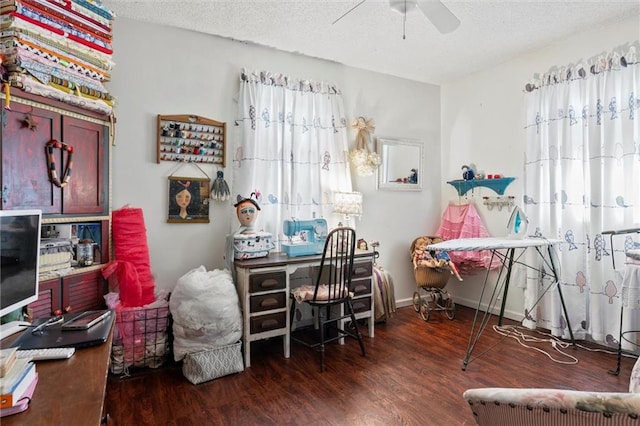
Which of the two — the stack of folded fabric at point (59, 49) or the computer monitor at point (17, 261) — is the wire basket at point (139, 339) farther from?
the stack of folded fabric at point (59, 49)

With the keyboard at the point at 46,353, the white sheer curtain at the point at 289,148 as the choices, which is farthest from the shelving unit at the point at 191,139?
the keyboard at the point at 46,353

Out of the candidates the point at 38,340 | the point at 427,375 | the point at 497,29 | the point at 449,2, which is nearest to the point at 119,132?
the point at 38,340

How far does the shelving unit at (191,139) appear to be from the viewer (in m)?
2.79

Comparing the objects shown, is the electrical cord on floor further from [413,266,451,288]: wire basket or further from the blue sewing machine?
the blue sewing machine

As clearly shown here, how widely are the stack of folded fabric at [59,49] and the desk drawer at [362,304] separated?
2375 millimetres

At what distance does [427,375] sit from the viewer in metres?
2.42

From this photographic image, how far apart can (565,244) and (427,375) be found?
5.64ft

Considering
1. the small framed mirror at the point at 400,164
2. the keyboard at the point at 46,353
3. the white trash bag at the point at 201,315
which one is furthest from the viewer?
the small framed mirror at the point at 400,164

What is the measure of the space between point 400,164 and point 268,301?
7.38ft

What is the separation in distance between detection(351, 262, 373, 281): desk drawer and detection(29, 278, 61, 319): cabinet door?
6.70 ft

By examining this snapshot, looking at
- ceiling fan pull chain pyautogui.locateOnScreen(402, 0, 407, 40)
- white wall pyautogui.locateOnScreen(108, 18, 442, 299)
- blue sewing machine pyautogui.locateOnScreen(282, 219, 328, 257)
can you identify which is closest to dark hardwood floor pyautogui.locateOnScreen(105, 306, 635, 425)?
blue sewing machine pyautogui.locateOnScreen(282, 219, 328, 257)

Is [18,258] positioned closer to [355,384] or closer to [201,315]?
[201,315]

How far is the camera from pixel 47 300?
2023mm

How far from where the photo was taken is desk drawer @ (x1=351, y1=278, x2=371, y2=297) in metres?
3.02
